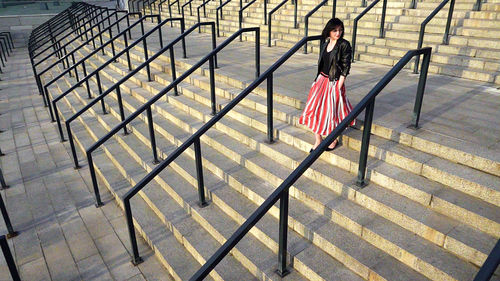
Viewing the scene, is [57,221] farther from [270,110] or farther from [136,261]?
[270,110]

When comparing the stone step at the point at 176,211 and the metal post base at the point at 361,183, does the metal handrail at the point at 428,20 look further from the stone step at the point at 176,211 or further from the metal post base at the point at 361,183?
the stone step at the point at 176,211

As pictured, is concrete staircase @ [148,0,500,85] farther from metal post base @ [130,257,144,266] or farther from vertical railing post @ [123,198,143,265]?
metal post base @ [130,257,144,266]

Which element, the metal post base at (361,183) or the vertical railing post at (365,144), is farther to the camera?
the metal post base at (361,183)

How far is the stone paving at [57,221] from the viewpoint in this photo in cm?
366

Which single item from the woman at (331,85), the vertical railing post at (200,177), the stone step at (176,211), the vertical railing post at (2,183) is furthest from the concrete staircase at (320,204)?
the vertical railing post at (2,183)

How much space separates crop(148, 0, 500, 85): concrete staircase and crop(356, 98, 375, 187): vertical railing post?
302 centimetres

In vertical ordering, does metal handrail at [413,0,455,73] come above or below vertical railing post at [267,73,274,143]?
above

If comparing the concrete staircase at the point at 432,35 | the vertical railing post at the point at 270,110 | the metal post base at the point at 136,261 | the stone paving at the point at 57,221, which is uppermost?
the concrete staircase at the point at 432,35

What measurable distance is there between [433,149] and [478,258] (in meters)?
1.12

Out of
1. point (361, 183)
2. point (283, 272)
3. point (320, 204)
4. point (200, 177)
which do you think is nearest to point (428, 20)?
point (361, 183)

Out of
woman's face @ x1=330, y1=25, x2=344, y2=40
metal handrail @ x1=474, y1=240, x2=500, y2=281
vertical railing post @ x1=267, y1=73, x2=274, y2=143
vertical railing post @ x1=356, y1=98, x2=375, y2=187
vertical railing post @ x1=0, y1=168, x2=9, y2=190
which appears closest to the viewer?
metal handrail @ x1=474, y1=240, x2=500, y2=281

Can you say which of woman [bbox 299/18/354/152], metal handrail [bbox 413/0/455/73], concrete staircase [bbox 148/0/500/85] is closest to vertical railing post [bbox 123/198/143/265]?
woman [bbox 299/18/354/152]

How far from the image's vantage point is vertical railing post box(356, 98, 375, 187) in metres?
3.06

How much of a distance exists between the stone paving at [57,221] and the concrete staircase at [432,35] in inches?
198
